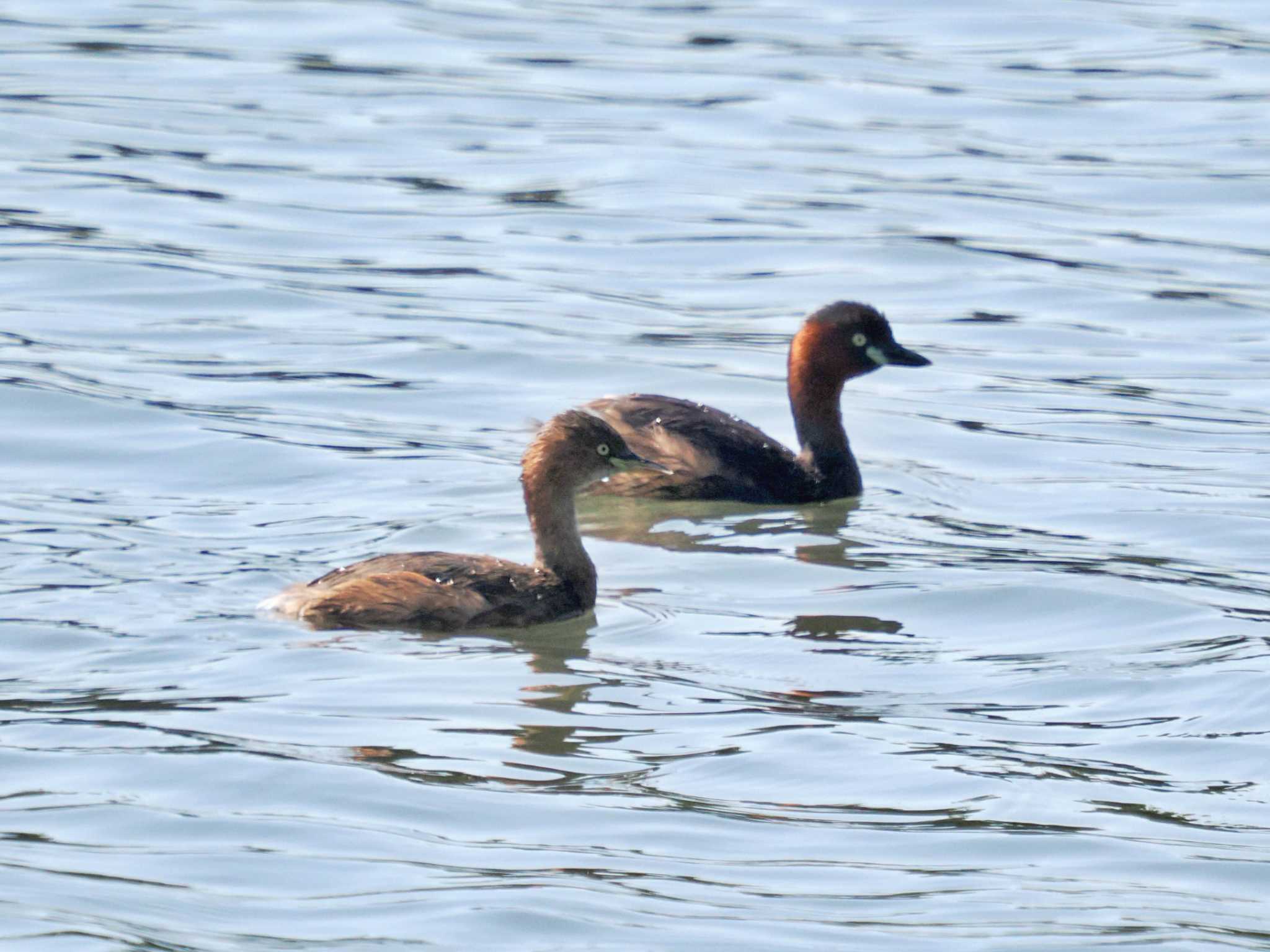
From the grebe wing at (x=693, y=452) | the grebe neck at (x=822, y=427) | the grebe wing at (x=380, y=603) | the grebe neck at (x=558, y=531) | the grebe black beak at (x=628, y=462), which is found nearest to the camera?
the grebe wing at (x=380, y=603)

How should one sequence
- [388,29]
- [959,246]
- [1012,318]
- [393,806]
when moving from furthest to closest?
[388,29], [959,246], [1012,318], [393,806]

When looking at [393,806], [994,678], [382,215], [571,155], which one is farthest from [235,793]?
[571,155]

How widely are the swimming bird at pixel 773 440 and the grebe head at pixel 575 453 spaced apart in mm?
973

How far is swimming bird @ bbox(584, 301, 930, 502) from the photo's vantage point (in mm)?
11398

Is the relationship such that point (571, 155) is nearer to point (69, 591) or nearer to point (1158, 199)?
point (1158, 199)

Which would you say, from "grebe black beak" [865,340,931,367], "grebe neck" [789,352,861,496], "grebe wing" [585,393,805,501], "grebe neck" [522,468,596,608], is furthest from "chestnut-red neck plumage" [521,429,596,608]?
"grebe black beak" [865,340,931,367]

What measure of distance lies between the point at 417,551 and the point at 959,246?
315 inches

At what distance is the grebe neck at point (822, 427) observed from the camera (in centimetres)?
1166

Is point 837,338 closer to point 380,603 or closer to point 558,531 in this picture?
point 558,531

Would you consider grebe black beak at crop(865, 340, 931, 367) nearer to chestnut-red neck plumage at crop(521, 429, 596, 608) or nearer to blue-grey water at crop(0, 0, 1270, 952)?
blue-grey water at crop(0, 0, 1270, 952)

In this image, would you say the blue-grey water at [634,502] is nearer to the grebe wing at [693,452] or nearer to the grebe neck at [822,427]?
the grebe wing at [693,452]

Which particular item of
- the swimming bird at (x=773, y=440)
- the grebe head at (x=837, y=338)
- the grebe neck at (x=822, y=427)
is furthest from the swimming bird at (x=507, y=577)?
the grebe head at (x=837, y=338)

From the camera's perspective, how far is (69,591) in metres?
9.27

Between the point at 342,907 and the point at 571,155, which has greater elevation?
the point at 571,155
